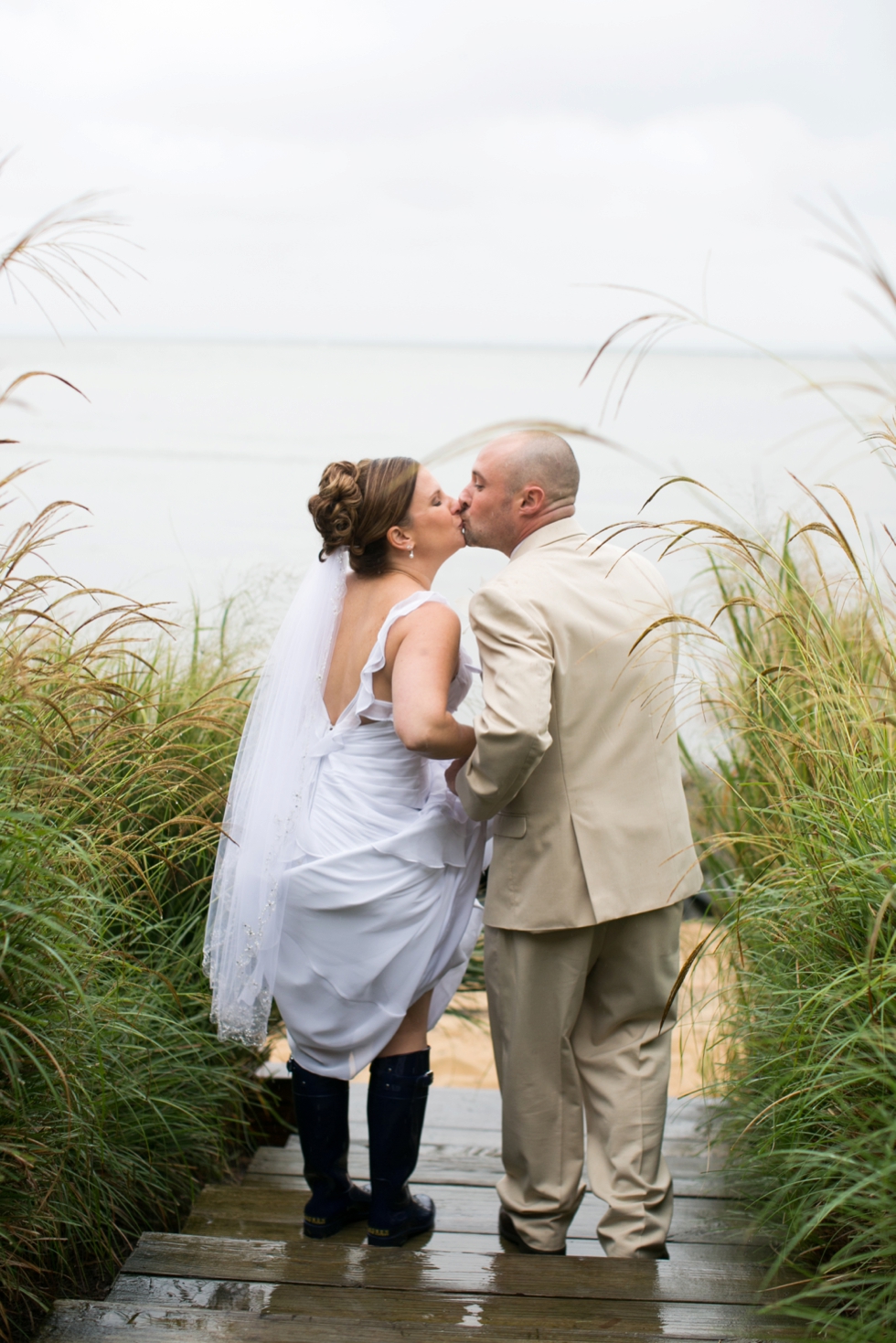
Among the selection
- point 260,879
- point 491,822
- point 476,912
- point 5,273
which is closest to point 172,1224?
point 260,879

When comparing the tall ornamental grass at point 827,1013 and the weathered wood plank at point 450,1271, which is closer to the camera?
the tall ornamental grass at point 827,1013

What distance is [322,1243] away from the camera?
203cm

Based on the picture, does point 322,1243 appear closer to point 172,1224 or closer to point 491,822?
point 172,1224

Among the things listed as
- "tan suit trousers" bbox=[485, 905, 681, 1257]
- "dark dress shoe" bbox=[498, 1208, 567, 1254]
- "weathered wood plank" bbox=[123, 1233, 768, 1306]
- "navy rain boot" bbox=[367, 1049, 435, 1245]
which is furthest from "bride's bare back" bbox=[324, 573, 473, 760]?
"dark dress shoe" bbox=[498, 1208, 567, 1254]

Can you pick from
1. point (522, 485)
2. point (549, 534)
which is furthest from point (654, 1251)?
point (522, 485)

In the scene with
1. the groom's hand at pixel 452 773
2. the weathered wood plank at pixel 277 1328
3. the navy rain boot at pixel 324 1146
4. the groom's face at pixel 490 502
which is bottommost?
the navy rain boot at pixel 324 1146

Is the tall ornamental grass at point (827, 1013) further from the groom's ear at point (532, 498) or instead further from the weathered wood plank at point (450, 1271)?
the groom's ear at point (532, 498)

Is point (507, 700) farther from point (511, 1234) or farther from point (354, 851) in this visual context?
point (511, 1234)

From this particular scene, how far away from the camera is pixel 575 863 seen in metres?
2.30

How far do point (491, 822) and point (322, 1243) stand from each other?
878 mm

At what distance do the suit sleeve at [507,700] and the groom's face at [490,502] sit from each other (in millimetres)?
200

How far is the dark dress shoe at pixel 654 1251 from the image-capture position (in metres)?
2.30

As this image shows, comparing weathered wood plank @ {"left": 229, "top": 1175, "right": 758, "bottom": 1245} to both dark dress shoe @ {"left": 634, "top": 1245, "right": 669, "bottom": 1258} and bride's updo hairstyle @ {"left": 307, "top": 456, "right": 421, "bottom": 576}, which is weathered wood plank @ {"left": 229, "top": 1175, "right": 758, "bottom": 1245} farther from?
bride's updo hairstyle @ {"left": 307, "top": 456, "right": 421, "bottom": 576}

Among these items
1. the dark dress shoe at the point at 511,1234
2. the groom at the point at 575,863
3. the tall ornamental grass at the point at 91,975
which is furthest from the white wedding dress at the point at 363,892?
the dark dress shoe at the point at 511,1234
